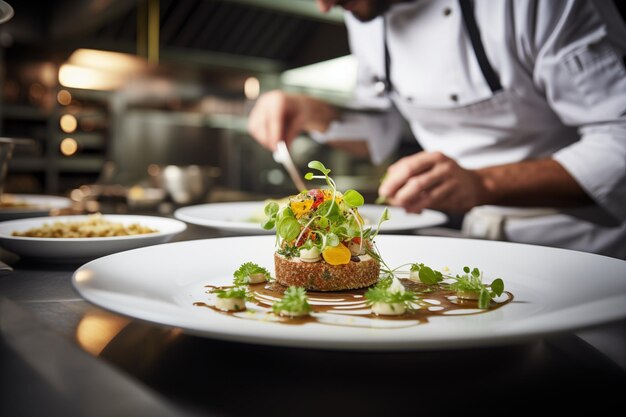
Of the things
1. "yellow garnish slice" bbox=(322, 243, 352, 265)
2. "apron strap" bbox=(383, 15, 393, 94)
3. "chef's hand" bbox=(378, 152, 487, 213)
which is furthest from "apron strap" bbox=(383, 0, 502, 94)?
"yellow garnish slice" bbox=(322, 243, 352, 265)

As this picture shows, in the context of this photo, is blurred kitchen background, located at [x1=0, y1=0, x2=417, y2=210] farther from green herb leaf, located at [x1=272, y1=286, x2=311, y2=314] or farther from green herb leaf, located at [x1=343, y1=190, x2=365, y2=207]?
green herb leaf, located at [x1=272, y1=286, x2=311, y2=314]

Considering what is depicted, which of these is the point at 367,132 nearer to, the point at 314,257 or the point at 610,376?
the point at 314,257

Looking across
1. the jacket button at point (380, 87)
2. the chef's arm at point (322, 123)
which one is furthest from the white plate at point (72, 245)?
the jacket button at point (380, 87)

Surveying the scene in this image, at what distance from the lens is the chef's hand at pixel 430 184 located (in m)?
1.64

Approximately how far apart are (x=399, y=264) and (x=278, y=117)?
4.53 feet

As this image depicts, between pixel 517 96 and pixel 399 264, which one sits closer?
pixel 399 264

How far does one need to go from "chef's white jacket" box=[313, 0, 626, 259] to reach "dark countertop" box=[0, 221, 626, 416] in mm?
1385

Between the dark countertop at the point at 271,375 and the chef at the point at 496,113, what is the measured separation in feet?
3.44

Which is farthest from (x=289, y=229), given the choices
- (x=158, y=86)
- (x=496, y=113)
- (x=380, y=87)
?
(x=158, y=86)

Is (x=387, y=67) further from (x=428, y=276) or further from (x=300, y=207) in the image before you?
(x=428, y=276)

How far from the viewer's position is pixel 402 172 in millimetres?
1629

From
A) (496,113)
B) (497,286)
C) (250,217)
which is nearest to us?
(497,286)

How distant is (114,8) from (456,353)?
Answer: 5.63m

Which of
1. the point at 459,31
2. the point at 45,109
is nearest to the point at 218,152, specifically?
the point at 45,109
